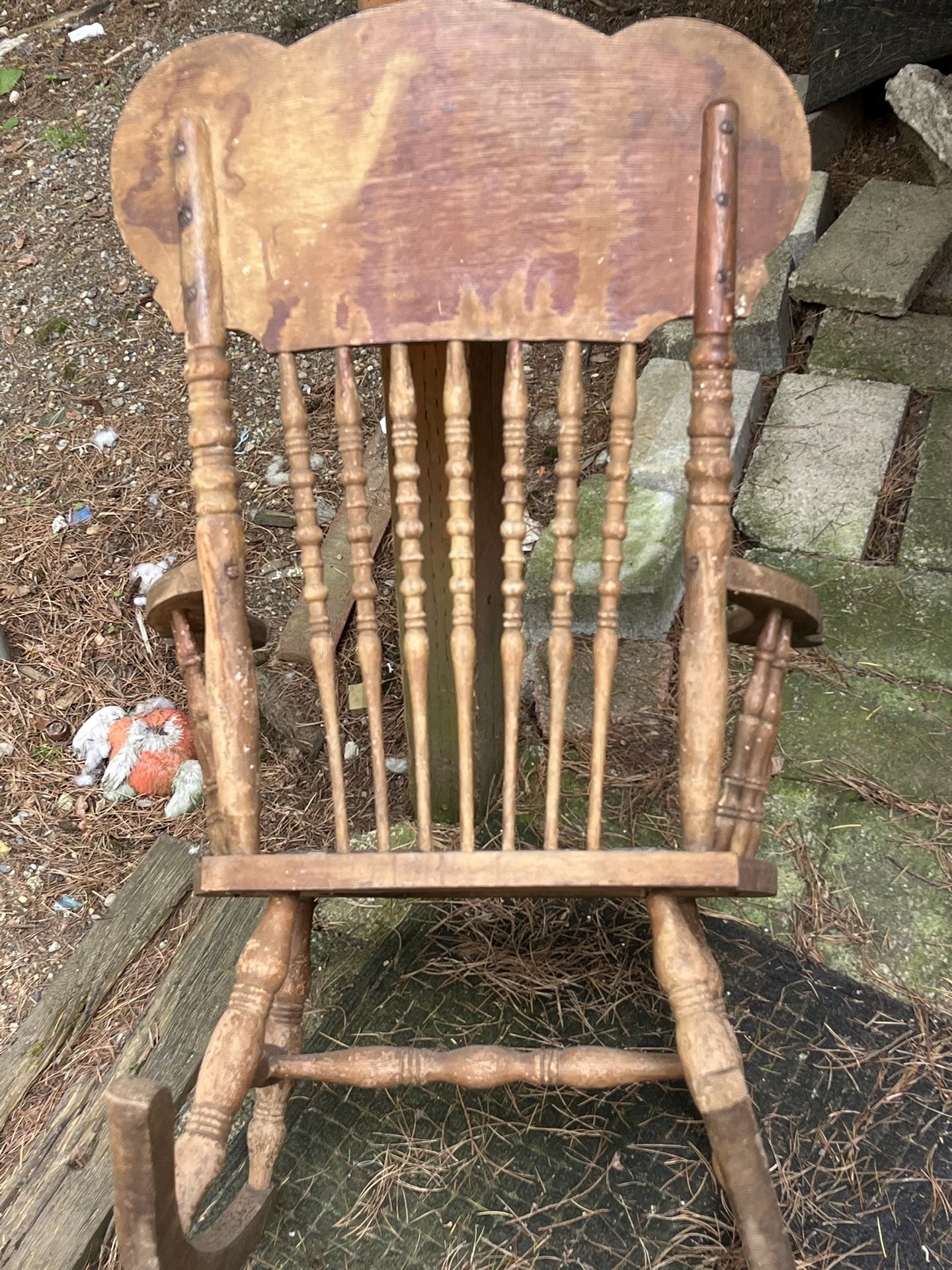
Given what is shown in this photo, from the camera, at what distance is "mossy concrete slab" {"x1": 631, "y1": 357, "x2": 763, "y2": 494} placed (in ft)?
9.97

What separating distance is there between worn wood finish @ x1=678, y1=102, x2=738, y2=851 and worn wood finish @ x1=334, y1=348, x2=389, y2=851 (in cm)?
43

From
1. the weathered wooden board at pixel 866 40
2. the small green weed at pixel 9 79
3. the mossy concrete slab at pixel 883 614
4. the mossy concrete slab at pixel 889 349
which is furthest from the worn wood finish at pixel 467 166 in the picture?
the small green weed at pixel 9 79

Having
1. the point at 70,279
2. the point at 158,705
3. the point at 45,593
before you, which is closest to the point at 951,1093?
the point at 158,705

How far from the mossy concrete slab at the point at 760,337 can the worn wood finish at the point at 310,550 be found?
223 centimetres

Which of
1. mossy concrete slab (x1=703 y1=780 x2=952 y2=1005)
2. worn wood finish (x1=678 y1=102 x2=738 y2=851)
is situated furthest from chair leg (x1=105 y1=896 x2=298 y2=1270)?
mossy concrete slab (x1=703 y1=780 x2=952 y2=1005)

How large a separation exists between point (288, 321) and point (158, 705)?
164 cm

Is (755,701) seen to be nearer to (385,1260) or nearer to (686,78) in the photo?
(686,78)

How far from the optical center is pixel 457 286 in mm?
1547

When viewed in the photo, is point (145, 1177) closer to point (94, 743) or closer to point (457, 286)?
point (457, 286)

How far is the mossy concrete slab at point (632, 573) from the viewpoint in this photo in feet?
8.76

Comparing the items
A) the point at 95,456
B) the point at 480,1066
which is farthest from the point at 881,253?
the point at 480,1066

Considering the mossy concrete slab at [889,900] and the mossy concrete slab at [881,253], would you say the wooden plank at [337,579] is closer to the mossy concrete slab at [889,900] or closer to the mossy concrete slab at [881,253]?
the mossy concrete slab at [889,900]

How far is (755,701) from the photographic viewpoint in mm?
1645

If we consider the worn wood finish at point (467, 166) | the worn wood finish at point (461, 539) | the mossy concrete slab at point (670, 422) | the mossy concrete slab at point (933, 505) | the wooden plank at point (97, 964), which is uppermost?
the worn wood finish at point (467, 166)
